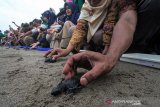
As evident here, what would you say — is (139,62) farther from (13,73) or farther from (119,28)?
(13,73)

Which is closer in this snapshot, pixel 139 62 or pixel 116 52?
pixel 116 52

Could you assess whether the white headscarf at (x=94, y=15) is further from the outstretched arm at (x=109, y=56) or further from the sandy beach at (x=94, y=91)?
the sandy beach at (x=94, y=91)

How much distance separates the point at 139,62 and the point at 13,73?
1.06 meters

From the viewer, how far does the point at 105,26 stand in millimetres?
1833

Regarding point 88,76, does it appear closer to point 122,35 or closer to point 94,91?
point 94,91

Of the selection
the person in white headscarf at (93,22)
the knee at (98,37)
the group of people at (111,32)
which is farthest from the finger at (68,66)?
the knee at (98,37)

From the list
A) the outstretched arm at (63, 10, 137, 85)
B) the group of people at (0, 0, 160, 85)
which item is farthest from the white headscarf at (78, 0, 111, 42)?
the outstretched arm at (63, 10, 137, 85)

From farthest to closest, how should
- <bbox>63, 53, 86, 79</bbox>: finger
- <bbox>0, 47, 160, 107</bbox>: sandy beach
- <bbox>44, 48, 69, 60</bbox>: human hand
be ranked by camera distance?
<bbox>44, 48, 69, 60</bbox>: human hand → <bbox>63, 53, 86, 79</bbox>: finger → <bbox>0, 47, 160, 107</bbox>: sandy beach

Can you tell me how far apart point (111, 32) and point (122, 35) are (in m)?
0.19

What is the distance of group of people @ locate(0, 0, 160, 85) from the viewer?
150 centimetres

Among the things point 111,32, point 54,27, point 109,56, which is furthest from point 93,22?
point 54,27

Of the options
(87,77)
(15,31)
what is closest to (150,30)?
(87,77)

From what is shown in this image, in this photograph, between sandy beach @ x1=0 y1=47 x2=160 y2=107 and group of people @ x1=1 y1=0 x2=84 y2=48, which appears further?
group of people @ x1=1 y1=0 x2=84 y2=48

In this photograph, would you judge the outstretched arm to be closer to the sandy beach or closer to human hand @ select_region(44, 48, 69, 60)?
the sandy beach
